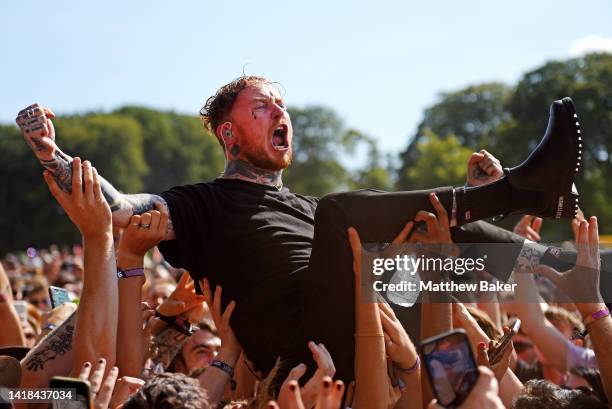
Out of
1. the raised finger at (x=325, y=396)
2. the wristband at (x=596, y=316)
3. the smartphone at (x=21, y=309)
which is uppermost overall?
the wristband at (x=596, y=316)

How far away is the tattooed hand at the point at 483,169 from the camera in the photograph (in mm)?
4539

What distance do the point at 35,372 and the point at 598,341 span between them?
92.6 inches

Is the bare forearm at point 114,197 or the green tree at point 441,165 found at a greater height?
the green tree at point 441,165

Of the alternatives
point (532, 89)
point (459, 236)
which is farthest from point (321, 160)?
point (459, 236)

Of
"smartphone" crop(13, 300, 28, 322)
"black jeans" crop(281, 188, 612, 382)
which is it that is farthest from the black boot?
"smartphone" crop(13, 300, 28, 322)

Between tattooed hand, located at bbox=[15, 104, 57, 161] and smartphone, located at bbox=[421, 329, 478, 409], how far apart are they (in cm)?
189

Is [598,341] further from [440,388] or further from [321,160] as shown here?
[321,160]

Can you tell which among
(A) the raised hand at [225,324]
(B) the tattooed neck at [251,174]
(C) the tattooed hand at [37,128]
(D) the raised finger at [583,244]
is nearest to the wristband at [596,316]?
(D) the raised finger at [583,244]

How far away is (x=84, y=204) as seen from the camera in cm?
346

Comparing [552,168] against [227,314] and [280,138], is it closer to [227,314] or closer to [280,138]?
[280,138]

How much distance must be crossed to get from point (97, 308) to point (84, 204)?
425mm

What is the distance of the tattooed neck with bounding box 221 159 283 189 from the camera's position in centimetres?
457

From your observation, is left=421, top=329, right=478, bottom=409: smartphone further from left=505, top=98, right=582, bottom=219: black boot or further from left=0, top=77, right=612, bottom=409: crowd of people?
left=505, top=98, right=582, bottom=219: black boot

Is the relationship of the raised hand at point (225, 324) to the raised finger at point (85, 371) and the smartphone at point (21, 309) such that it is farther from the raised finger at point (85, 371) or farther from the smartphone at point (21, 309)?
the smartphone at point (21, 309)
